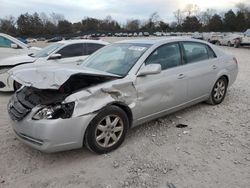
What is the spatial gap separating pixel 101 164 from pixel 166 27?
286 feet

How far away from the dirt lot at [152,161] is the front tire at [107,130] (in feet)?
0.44

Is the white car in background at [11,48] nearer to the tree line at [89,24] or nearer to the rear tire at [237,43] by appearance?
the rear tire at [237,43]

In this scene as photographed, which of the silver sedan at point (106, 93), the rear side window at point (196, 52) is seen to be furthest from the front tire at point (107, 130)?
the rear side window at point (196, 52)

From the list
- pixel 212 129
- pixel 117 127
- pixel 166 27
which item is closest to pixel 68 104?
pixel 117 127

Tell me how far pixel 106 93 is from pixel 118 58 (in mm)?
1083

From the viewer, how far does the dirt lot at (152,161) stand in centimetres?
337

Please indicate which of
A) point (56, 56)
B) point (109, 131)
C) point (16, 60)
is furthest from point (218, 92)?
point (16, 60)

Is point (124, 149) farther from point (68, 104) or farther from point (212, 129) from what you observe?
point (212, 129)

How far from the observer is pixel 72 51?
8594 mm

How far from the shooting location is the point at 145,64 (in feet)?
14.6

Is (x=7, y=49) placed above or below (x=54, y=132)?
above

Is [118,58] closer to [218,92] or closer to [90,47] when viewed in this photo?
[218,92]

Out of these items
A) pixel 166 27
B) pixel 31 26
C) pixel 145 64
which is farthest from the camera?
pixel 166 27

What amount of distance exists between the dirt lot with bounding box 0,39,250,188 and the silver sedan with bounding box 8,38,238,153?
296mm
